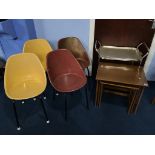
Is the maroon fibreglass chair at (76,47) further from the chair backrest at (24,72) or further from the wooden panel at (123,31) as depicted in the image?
the chair backrest at (24,72)

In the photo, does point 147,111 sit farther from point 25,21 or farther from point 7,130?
point 25,21

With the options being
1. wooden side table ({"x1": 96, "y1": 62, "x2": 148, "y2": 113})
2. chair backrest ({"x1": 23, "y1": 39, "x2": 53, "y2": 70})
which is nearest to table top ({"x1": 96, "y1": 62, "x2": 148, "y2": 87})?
wooden side table ({"x1": 96, "y1": 62, "x2": 148, "y2": 113})

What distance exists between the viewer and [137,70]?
2.01m

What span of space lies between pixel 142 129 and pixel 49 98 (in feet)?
4.22

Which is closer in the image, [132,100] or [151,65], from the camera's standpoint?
[132,100]

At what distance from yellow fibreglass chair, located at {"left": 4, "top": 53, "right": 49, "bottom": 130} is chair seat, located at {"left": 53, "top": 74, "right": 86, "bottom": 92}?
0.17 meters

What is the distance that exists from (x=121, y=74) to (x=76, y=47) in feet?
2.52

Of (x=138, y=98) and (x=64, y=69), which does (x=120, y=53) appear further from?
(x=64, y=69)

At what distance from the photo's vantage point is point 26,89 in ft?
6.23

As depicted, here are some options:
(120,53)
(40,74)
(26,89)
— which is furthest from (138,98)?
(26,89)

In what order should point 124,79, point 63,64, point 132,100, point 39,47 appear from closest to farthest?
1. point 124,79
2. point 132,100
3. point 63,64
4. point 39,47

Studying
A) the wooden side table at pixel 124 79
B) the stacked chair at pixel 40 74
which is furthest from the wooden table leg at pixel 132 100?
the stacked chair at pixel 40 74

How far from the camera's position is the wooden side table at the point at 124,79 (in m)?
1.83

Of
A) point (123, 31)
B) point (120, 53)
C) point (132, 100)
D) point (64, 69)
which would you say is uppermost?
point (123, 31)
